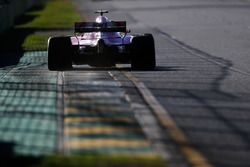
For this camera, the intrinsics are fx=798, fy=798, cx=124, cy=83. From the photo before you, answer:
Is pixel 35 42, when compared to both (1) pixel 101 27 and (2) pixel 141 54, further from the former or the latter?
(2) pixel 141 54

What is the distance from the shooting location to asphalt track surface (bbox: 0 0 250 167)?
834 centimetres

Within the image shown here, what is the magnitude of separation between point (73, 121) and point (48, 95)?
2.75m

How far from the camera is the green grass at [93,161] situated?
7.48 m

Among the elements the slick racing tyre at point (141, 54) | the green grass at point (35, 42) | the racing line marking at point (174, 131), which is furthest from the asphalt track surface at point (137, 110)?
the green grass at point (35, 42)

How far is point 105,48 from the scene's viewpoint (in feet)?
53.9

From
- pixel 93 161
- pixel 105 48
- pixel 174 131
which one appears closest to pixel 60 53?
pixel 105 48

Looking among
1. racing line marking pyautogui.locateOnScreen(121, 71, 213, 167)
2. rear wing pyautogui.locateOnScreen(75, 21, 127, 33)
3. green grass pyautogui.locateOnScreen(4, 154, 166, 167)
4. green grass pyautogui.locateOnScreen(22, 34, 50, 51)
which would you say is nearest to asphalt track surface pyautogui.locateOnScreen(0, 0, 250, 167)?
racing line marking pyautogui.locateOnScreen(121, 71, 213, 167)

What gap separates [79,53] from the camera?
16703mm

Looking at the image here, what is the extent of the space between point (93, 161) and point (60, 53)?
921cm

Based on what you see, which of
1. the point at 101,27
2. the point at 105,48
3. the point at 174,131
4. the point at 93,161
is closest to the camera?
the point at 93,161

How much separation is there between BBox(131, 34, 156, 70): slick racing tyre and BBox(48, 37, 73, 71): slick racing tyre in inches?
52.2

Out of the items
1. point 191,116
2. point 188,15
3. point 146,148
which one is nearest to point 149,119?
point 191,116

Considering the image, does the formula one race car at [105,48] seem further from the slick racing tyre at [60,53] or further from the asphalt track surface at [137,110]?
the asphalt track surface at [137,110]

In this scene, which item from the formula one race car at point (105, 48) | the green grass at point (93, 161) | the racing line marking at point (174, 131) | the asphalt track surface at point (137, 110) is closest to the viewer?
the green grass at point (93, 161)
